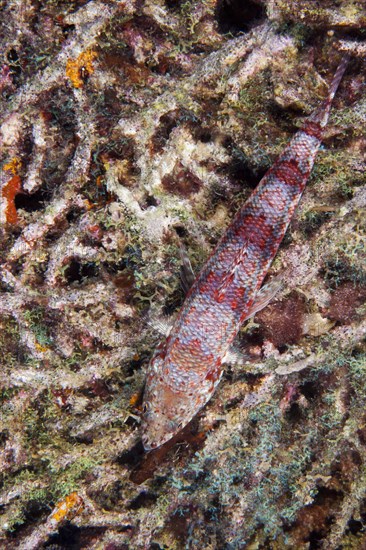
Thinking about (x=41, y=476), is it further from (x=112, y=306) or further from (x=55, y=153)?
(x=55, y=153)

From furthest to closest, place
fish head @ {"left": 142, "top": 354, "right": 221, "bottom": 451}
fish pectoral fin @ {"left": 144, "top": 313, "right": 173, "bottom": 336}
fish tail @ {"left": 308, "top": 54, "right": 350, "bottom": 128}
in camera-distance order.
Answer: fish pectoral fin @ {"left": 144, "top": 313, "right": 173, "bottom": 336}, fish head @ {"left": 142, "top": 354, "right": 221, "bottom": 451}, fish tail @ {"left": 308, "top": 54, "right": 350, "bottom": 128}

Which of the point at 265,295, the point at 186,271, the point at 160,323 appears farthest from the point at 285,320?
the point at 160,323

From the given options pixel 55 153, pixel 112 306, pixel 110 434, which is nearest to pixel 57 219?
pixel 55 153

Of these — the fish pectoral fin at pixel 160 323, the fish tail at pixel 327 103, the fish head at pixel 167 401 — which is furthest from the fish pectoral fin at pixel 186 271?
the fish tail at pixel 327 103

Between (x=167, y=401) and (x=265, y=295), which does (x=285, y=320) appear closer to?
(x=265, y=295)

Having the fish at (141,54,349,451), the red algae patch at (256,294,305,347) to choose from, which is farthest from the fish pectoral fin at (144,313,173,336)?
the red algae patch at (256,294,305,347)

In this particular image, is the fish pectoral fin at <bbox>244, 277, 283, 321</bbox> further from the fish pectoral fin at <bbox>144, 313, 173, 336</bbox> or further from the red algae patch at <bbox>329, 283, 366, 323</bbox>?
the fish pectoral fin at <bbox>144, 313, 173, 336</bbox>
